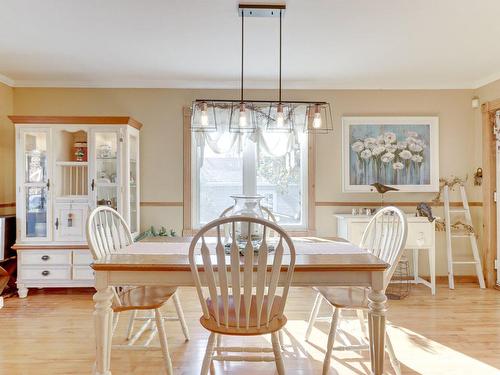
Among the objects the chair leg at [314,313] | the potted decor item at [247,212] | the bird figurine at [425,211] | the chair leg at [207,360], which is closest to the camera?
the chair leg at [207,360]

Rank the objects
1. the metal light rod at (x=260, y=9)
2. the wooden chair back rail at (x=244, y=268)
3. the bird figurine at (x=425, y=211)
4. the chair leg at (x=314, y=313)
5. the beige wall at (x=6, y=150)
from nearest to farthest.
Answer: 1. the wooden chair back rail at (x=244, y=268)
2. the metal light rod at (x=260, y=9)
3. the chair leg at (x=314, y=313)
4. the bird figurine at (x=425, y=211)
5. the beige wall at (x=6, y=150)

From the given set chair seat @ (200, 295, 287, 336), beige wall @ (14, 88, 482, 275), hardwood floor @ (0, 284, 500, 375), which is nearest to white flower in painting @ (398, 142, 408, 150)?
beige wall @ (14, 88, 482, 275)

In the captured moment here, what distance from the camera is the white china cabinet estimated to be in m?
3.43

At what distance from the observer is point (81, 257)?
345 centimetres

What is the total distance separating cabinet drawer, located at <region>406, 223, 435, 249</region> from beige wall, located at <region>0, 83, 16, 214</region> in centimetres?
417

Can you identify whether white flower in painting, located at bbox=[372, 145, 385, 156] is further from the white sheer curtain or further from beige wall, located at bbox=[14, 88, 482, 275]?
the white sheer curtain

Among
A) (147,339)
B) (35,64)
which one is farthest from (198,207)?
(35,64)

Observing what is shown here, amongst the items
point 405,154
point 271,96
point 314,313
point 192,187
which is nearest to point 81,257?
point 192,187

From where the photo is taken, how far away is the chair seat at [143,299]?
1.96m

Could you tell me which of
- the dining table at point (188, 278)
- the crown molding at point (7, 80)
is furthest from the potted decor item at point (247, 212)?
the crown molding at point (7, 80)

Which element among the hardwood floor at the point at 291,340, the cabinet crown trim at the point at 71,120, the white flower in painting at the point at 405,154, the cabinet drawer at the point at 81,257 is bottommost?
the hardwood floor at the point at 291,340

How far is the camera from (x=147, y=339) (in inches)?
99.5

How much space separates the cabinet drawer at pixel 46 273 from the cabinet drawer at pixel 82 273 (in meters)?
0.06

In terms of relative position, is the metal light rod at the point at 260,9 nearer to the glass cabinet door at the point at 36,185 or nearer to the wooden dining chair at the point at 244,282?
the wooden dining chair at the point at 244,282
